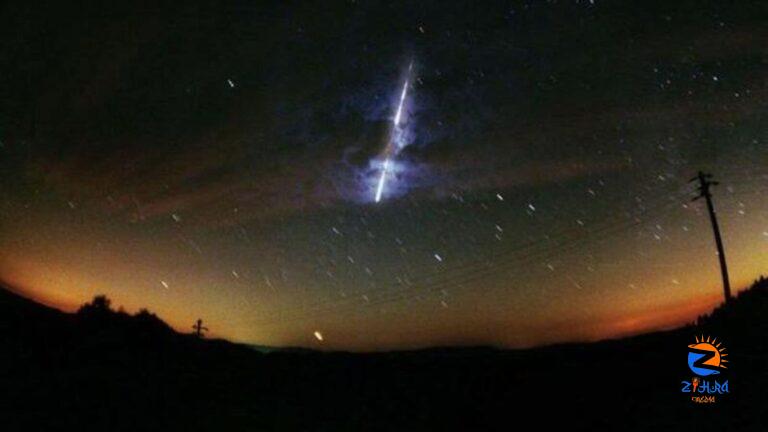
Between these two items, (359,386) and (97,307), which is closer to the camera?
(359,386)

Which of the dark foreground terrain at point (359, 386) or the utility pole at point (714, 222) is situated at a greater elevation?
the utility pole at point (714, 222)

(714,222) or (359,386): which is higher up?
(714,222)

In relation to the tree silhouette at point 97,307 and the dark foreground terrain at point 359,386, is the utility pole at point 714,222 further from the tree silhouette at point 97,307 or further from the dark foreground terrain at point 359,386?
the tree silhouette at point 97,307

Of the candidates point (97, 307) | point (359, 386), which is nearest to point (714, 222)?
point (359, 386)

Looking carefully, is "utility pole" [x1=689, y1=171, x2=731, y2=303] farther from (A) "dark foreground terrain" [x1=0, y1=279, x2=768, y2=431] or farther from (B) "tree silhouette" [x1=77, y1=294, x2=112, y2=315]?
(B) "tree silhouette" [x1=77, y1=294, x2=112, y2=315]

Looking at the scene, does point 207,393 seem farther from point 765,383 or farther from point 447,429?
point 765,383

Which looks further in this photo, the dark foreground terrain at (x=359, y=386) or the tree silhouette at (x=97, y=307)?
the tree silhouette at (x=97, y=307)

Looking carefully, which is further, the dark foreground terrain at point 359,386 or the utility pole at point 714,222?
the utility pole at point 714,222

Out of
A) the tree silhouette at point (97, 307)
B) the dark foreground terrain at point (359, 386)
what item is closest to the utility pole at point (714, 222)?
the dark foreground terrain at point (359, 386)

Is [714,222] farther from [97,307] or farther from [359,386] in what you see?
[97,307]
